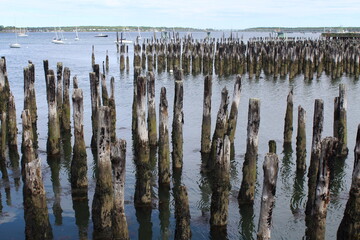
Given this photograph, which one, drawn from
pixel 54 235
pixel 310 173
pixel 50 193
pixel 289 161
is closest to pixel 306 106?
pixel 289 161

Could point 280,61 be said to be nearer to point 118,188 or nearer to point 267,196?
point 118,188

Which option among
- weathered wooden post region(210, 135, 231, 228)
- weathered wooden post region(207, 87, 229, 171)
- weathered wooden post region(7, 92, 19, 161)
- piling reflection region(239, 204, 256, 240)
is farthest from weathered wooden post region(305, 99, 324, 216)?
weathered wooden post region(7, 92, 19, 161)

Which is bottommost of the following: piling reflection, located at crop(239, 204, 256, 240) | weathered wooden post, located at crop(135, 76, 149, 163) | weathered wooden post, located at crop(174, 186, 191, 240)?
piling reflection, located at crop(239, 204, 256, 240)

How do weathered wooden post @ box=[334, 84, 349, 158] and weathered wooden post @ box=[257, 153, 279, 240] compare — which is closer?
weathered wooden post @ box=[257, 153, 279, 240]

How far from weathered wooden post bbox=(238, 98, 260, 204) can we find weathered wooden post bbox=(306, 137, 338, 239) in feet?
10.2

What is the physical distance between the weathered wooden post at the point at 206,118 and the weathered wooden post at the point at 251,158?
283 cm

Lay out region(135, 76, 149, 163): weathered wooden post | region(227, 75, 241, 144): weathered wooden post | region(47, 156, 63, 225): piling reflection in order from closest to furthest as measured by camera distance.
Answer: region(47, 156, 63, 225): piling reflection
region(135, 76, 149, 163): weathered wooden post
region(227, 75, 241, 144): weathered wooden post

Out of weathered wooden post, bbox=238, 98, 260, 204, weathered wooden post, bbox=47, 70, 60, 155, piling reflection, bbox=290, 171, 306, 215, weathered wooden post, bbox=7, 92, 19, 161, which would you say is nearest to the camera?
weathered wooden post, bbox=238, 98, 260, 204

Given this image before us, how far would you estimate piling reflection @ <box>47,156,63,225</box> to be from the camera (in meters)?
11.3

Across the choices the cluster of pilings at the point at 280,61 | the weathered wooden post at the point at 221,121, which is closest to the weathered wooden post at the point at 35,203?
the weathered wooden post at the point at 221,121

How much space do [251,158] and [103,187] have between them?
3.80 metres

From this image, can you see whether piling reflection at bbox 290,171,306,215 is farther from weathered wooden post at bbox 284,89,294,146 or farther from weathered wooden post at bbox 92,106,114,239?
weathered wooden post at bbox 92,106,114,239

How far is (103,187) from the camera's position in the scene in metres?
9.81

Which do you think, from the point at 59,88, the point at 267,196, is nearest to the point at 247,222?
the point at 267,196
